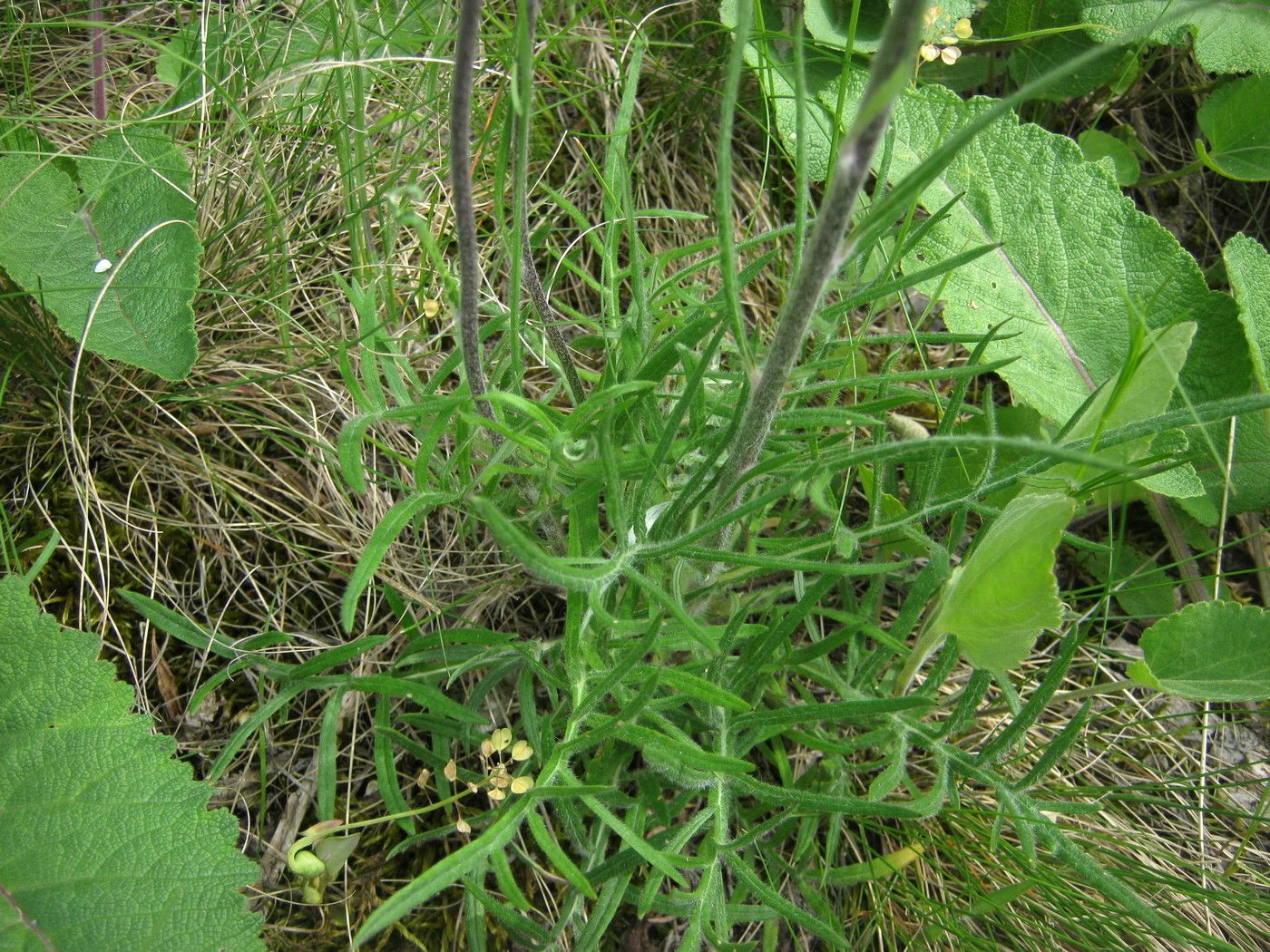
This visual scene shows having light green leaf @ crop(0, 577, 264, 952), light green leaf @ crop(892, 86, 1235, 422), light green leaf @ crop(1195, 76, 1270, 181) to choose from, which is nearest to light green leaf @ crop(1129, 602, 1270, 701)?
light green leaf @ crop(892, 86, 1235, 422)

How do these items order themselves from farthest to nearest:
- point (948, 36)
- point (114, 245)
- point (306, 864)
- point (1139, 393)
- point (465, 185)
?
point (948, 36), point (114, 245), point (306, 864), point (1139, 393), point (465, 185)

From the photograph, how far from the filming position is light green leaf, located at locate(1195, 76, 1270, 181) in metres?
1.69

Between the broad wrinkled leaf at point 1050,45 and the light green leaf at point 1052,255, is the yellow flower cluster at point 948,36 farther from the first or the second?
the broad wrinkled leaf at point 1050,45

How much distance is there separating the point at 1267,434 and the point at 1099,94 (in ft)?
2.76

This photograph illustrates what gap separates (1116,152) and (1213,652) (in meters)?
1.12

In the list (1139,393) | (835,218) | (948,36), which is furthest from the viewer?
(948,36)

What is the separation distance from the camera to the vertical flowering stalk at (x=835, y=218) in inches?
20.3

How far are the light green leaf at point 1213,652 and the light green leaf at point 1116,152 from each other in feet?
3.34

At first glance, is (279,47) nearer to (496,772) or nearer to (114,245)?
(114,245)

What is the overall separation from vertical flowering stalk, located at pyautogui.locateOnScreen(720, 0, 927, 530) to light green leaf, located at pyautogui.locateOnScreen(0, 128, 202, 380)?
88cm

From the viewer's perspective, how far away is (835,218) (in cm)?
62

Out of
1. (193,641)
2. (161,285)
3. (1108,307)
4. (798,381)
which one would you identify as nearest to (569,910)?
(193,641)

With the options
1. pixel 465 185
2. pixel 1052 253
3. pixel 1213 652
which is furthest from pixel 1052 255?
pixel 465 185

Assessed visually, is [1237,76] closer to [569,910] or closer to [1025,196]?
[1025,196]
